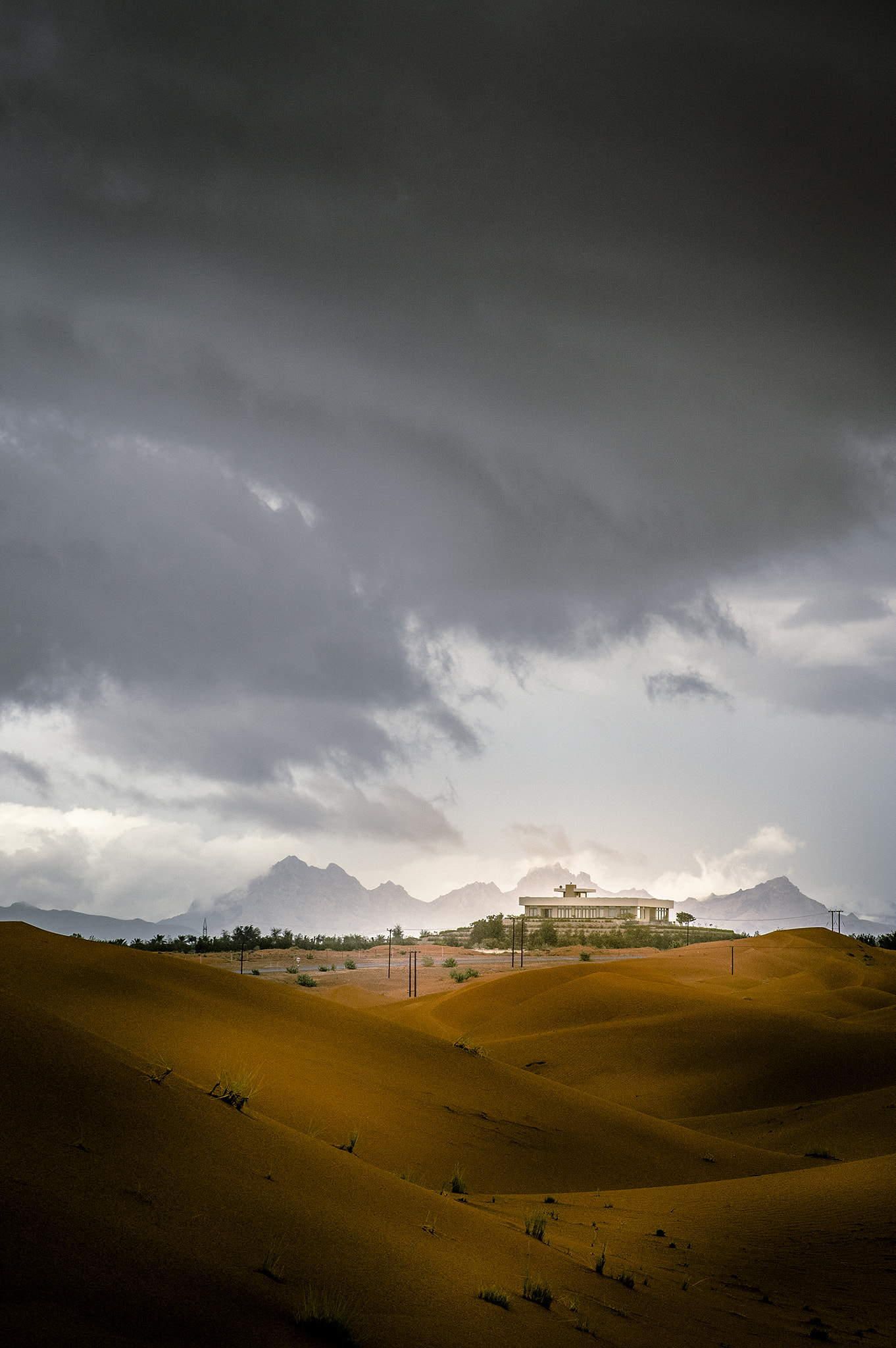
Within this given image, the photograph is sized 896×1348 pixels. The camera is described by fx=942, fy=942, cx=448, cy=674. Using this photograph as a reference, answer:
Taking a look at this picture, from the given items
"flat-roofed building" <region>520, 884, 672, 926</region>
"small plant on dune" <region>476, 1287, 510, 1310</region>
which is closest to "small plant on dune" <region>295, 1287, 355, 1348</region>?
"small plant on dune" <region>476, 1287, 510, 1310</region>

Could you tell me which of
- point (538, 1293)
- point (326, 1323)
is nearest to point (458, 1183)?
point (538, 1293)

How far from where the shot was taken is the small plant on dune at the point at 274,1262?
652 cm

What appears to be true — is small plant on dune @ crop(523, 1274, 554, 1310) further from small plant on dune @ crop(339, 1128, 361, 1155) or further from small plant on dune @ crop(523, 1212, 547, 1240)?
small plant on dune @ crop(339, 1128, 361, 1155)

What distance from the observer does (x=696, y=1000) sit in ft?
120

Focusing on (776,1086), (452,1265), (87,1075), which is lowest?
(776,1086)

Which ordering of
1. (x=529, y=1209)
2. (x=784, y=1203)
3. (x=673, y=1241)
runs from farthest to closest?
(x=784, y=1203)
(x=529, y=1209)
(x=673, y=1241)

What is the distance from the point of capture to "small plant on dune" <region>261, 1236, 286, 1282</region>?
6.52 m

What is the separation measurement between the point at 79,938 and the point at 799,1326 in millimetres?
18567

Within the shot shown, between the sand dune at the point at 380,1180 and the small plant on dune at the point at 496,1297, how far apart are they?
0.06 m

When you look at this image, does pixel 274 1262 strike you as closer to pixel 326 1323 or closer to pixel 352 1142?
pixel 326 1323

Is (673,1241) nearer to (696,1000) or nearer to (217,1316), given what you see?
(217,1316)

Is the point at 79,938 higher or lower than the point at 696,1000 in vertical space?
higher

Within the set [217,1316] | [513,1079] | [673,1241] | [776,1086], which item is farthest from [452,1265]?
[776,1086]

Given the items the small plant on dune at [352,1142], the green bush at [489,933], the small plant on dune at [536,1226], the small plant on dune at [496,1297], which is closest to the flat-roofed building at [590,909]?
the green bush at [489,933]
